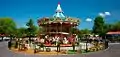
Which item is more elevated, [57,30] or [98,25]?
[98,25]

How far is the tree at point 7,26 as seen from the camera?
11606cm

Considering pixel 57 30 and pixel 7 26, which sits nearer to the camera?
pixel 57 30

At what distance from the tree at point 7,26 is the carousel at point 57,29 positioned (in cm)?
7396

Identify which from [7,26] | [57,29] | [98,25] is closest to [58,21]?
[57,29]

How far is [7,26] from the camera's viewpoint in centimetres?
11838

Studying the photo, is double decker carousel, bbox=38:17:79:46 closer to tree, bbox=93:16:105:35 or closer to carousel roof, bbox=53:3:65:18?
carousel roof, bbox=53:3:65:18

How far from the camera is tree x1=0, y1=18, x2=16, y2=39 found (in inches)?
4569

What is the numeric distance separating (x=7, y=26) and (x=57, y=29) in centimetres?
8081

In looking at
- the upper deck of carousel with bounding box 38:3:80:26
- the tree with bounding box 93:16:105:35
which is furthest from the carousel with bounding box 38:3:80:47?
the tree with bounding box 93:16:105:35

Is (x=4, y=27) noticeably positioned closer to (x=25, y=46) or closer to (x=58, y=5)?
(x=58, y=5)

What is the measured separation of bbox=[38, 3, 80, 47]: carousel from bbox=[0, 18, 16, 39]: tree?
7396cm

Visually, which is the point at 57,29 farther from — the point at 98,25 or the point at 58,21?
the point at 98,25

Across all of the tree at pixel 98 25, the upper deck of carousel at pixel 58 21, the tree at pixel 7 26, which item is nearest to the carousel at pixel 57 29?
the upper deck of carousel at pixel 58 21

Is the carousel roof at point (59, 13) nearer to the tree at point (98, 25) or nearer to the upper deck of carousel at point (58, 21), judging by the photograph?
the upper deck of carousel at point (58, 21)
